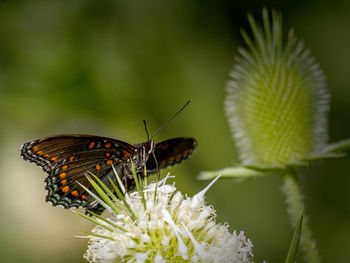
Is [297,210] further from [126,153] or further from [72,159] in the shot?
[72,159]

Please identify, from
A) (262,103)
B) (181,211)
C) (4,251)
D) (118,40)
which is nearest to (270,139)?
(262,103)

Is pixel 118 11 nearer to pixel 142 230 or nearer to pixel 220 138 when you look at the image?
pixel 220 138

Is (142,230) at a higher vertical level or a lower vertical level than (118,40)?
lower

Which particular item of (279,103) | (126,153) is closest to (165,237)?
(126,153)

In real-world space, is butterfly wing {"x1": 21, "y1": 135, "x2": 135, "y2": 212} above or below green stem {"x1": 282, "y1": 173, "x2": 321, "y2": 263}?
above

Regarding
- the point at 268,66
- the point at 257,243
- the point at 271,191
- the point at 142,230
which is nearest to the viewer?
the point at 142,230

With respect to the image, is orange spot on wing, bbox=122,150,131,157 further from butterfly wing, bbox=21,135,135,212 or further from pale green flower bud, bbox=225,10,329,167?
pale green flower bud, bbox=225,10,329,167

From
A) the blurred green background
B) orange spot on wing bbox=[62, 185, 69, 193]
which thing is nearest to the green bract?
orange spot on wing bbox=[62, 185, 69, 193]
